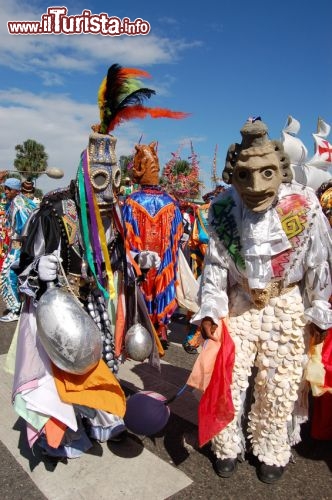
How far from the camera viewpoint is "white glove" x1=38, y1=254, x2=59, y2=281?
227cm

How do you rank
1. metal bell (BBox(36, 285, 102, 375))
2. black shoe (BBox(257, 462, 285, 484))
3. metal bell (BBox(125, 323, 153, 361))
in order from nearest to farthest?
metal bell (BBox(36, 285, 102, 375)) < black shoe (BBox(257, 462, 285, 484)) < metal bell (BBox(125, 323, 153, 361))

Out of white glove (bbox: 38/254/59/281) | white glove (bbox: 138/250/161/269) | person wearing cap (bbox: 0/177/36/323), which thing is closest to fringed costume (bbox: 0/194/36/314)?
person wearing cap (bbox: 0/177/36/323)

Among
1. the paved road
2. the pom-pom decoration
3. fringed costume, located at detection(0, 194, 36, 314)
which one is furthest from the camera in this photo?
the pom-pom decoration

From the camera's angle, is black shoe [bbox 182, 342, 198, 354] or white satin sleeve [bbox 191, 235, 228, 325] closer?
white satin sleeve [bbox 191, 235, 228, 325]

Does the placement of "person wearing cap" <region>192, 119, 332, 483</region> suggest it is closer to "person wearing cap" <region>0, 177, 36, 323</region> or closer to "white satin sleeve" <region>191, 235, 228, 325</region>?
"white satin sleeve" <region>191, 235, 228, 325</region>

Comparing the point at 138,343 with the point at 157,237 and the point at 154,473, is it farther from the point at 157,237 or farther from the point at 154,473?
the point at 157,237

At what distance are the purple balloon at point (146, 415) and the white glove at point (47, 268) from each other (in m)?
1.02

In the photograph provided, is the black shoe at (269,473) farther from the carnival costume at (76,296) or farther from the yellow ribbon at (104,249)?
the yellow ribbon at (104,249)

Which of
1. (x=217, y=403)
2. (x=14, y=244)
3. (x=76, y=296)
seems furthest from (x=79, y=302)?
(x=14, y=244)

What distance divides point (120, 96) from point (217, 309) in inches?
55.8

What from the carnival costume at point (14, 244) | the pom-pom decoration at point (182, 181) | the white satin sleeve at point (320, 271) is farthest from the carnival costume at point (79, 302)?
the pom-pom decoration at point (182, 181)

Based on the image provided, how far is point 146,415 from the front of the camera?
2.62 metres

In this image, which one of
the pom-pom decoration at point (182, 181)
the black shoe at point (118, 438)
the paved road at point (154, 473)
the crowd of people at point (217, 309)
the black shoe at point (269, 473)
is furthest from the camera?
the pom-pom decoration at point (182, 181)

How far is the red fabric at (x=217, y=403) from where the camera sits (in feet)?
7.40
